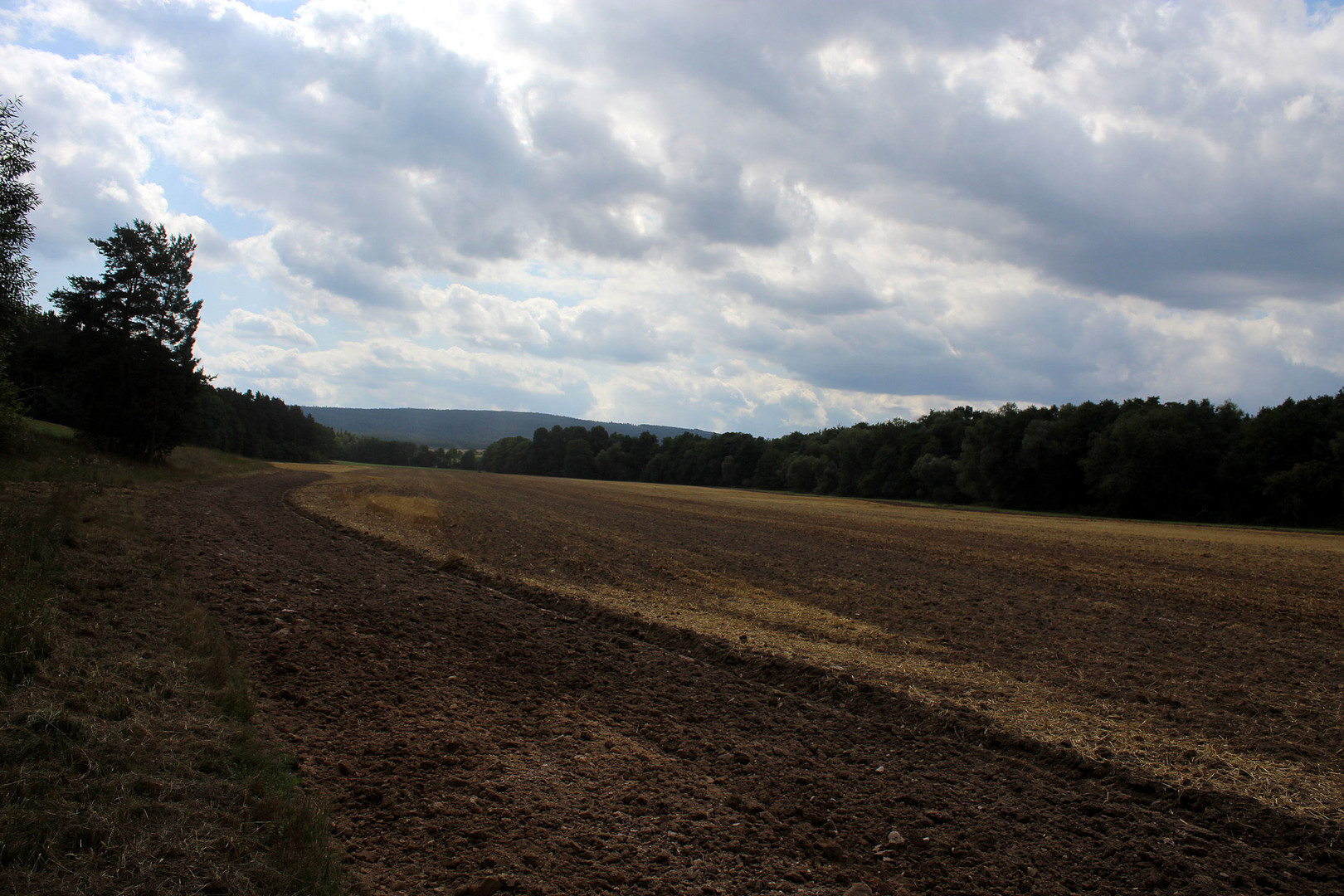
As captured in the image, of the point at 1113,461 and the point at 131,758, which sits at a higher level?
the point at 1113,461

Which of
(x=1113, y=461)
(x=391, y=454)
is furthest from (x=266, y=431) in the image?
(x=1113, y=461)

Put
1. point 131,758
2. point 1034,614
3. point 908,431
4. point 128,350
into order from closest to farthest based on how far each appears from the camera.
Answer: point 131,758 → point 1034,614 → point 128,350 → point 908,431

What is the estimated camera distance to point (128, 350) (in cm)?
3588

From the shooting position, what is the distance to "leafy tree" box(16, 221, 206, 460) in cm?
3506

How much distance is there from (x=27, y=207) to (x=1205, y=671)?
1140 inches

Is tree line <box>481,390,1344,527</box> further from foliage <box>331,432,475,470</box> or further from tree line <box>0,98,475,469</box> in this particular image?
foliage <box>331,432,475,470</box>

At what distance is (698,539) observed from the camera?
78.8ft

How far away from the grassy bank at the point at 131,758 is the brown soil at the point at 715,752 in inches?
17.9

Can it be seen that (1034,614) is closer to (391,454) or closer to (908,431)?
(908,431)

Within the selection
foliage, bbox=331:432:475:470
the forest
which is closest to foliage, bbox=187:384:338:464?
the forest

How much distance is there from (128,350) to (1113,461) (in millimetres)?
67395

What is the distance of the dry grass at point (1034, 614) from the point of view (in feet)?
22.7

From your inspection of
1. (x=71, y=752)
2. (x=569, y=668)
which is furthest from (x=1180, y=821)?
(x=71, y=752)

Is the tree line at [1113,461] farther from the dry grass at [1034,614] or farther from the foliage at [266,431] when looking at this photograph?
the foliage at [266,431]
